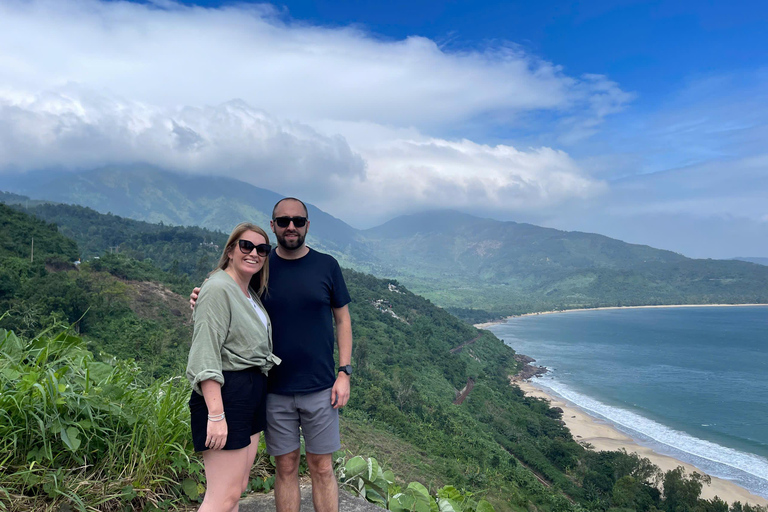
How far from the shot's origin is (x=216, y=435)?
1.82 m

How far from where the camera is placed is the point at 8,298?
17.5 meters

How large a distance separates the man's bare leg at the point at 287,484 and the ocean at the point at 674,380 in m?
29.5

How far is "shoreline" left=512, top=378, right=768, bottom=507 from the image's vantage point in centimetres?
2155

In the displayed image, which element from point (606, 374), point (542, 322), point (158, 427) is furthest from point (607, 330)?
point (158, 427)

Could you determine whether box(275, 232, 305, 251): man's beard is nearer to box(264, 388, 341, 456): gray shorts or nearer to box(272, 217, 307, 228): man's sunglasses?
box(272, 217, 307, 228): man's sunglasses

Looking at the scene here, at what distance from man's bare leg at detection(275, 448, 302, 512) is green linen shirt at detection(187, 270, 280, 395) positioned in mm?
610

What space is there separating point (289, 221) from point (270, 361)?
72cm

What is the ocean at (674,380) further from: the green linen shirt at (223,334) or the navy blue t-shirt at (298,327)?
the green linen shirt at (223,334)

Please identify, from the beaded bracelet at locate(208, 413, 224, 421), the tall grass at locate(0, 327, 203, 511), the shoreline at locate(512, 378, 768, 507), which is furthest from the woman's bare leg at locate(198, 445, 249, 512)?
the shoreline at locate(512, 378, 768, 507)

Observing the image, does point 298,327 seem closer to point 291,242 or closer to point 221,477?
point 291,242

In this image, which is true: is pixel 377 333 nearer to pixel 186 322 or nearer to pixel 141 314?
pixel 186 322

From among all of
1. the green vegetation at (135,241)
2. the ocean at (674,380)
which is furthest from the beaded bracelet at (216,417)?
the green vegetation at (135,241)

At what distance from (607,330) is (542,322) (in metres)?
15.8

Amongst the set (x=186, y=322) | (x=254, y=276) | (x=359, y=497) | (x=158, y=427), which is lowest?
(x=186, y=322)
